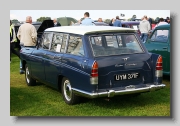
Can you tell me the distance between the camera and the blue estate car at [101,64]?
636 centimetres

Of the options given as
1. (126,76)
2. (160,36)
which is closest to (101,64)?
(126,76)

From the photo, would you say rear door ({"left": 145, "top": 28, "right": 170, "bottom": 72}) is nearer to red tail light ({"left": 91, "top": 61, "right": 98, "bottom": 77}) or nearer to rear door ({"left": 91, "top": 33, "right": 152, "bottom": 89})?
rear door ({"left": 91, "top": 33, "right": 152, "bottom": 89})

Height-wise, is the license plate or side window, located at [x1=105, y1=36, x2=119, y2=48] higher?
side window, located at [x1=105, y1=36, x2=119, y2=48]

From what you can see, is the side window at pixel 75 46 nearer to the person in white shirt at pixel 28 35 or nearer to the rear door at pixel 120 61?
the rear door at pixel 120 61

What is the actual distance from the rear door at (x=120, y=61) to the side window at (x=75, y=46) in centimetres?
25

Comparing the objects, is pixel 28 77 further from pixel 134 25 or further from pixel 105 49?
pixel 134 25

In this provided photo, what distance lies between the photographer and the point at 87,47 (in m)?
6.61

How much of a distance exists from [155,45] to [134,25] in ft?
33.3

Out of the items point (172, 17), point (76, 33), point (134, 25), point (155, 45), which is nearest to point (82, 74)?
point (76, 33)

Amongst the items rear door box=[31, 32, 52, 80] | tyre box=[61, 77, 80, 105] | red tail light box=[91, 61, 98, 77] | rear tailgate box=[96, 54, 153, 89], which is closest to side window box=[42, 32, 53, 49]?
rear door box=[31, 32, 52, 80]

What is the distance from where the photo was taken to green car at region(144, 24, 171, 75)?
916 cm

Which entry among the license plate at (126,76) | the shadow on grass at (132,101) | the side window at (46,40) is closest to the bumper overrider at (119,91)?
the license plate at (126,76)

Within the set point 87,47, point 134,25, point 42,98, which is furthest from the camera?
point 134,25

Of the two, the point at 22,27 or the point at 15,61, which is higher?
the point at 22,27
